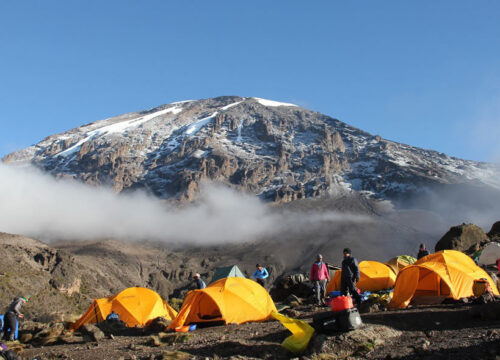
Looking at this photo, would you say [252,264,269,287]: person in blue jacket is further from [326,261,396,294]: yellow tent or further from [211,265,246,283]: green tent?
[211,265,246,283]: green tent

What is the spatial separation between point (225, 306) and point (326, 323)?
19.2 feet

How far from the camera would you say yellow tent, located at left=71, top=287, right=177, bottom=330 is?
18.7 metres

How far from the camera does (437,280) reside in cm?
1487

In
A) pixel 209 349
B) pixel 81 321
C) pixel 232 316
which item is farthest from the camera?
pixel 81 321

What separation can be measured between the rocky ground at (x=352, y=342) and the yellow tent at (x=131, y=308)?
499cm

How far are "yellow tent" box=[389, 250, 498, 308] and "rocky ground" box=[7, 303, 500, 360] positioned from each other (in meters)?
1.15

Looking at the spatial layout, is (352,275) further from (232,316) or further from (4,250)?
(4,250)

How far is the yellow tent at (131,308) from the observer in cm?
1872

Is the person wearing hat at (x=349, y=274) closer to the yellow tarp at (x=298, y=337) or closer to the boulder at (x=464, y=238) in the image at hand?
the yellow tarp at (x=298, y=337)

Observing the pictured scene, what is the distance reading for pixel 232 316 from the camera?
15.0m

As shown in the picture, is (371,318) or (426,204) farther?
(426,204)

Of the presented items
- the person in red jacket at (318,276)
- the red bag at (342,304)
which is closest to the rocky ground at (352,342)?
the red bag at (342,304)

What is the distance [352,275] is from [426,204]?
609 feet

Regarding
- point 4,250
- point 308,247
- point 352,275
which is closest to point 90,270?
point 4,250
